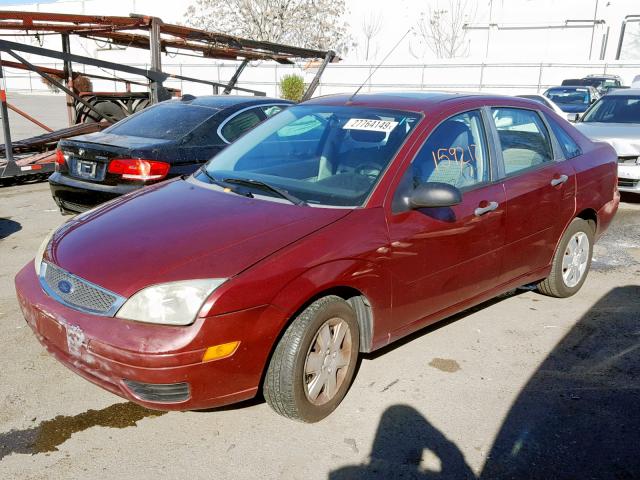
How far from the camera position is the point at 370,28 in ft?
150

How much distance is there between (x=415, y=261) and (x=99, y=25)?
26.0ft

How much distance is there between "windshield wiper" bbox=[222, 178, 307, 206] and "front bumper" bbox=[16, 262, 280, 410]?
0.79m

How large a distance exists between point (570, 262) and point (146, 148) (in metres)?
3.89

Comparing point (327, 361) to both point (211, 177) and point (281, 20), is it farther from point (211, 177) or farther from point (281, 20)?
point (281, 20)

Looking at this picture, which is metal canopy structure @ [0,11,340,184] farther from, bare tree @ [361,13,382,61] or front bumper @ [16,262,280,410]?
bare tree @ [361,13,382,61]

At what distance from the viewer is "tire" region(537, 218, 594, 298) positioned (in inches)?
180

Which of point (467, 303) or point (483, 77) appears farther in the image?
point (483, 77)

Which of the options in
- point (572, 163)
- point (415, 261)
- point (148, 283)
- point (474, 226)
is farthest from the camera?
point (572, 163)

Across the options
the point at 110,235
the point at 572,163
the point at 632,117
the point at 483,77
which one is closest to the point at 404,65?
the point at 483,77

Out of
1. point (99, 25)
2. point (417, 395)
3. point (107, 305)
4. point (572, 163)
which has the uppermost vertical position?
point (99, 25)

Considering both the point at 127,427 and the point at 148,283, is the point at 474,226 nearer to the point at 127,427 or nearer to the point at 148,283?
the point at 148,283

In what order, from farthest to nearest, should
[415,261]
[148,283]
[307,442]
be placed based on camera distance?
[415,261] < [307,442] < [148,283]

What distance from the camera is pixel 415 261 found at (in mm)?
3268

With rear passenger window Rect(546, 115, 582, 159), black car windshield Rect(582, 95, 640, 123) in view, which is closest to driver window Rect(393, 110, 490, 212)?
rear passenger window Rect(546, 115, 582, 159)
